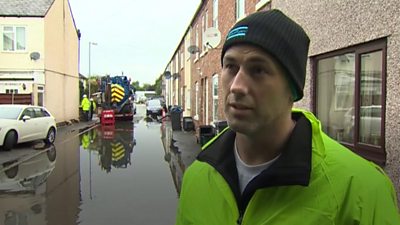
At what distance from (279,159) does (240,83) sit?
309 millimetres

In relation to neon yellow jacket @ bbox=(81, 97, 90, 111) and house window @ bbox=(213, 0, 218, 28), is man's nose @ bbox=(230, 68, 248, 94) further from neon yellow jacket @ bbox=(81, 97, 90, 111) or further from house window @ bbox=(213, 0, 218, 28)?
neon yellow jacket @ bbox=(81, 97, 90, 111)

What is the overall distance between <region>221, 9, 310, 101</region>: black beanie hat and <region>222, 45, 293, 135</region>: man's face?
3 cm

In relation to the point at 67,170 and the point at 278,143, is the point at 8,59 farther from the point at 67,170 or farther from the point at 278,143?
the point at 278,143

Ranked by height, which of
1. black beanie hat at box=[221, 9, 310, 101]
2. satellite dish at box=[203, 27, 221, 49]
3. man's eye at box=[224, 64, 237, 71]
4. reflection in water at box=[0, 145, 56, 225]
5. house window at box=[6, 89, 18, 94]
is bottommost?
reflection in water at box=[0, 145, 56, 225]

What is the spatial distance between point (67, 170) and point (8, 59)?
55.6ft

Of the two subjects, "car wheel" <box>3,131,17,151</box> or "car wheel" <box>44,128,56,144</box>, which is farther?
"car wheel" <box>44,128,56,144</box>

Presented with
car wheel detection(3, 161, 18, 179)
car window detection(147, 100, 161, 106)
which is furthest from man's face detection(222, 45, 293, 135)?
car window detection(147, 100, 161, 106)

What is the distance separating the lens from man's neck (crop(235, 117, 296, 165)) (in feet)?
5.13

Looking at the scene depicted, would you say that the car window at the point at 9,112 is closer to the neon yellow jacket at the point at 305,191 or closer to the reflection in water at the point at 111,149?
the reflection in water at the point at 111,149

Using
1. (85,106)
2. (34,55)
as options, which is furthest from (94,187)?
(85,106)

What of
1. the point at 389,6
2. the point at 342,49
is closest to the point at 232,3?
the point at 342,49

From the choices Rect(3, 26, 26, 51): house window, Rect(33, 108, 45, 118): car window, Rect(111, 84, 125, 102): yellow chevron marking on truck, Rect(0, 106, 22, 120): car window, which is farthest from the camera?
Rect(111, 84, 125, 102): yellow chevron marking on truck

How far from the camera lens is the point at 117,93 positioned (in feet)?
105

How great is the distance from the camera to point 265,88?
148cm
